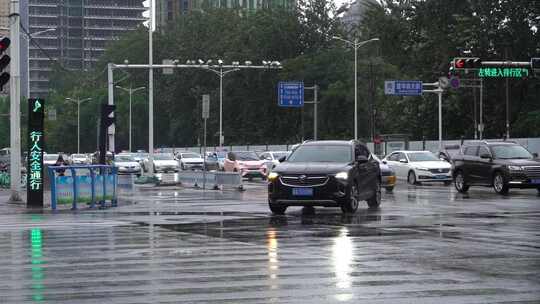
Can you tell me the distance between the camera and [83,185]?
26.0 metres

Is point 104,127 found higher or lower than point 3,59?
lower

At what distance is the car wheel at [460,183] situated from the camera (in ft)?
111

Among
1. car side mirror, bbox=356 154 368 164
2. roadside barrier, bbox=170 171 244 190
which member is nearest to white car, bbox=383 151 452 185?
roadside barrier, bbox=170 171 244 190

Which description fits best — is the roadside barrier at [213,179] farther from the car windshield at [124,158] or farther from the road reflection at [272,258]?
the road reflection at [272,258]

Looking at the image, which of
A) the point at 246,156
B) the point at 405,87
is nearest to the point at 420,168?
the point at 246,156

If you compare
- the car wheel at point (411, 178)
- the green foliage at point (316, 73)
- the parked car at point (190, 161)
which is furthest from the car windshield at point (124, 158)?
the car wheel at point (411, 178)

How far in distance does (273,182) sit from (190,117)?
10146cm

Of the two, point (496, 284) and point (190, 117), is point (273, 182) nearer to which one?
point (496, 284)

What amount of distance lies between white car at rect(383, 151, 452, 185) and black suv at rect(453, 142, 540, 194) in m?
6.90

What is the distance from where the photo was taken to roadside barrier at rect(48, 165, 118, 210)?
25.2 m

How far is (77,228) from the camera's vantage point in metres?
18.5

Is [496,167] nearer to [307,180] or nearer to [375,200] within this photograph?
[375,200]

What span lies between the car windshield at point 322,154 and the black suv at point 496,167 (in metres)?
9.97

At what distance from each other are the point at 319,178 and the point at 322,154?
1394 millimetres
